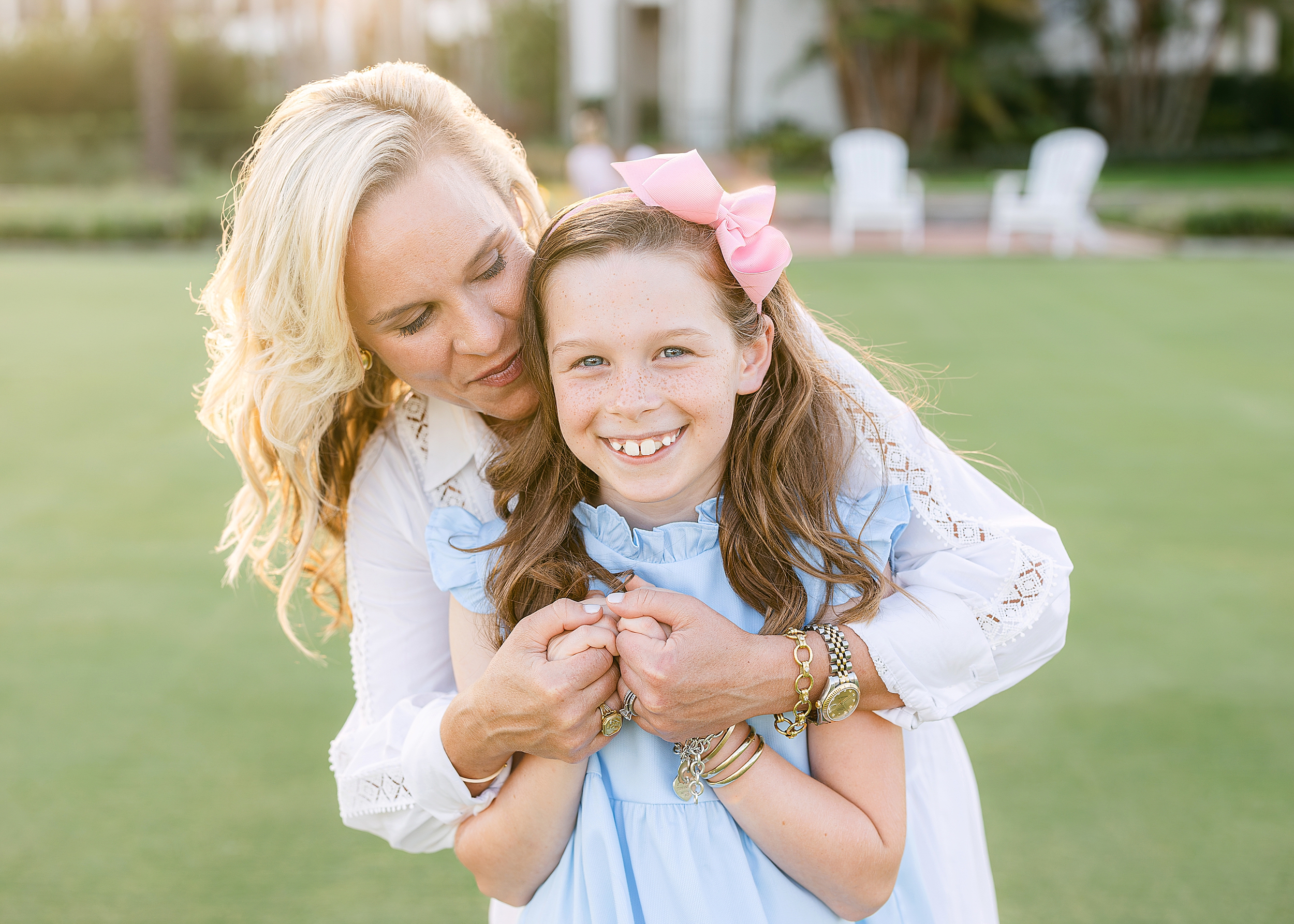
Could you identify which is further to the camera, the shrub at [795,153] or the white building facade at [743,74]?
the white building facade at [743,74]

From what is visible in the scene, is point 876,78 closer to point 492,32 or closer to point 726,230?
point 492,32

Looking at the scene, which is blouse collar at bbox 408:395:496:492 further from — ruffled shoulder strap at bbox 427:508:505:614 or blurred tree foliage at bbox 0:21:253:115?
blurred tree foliage at bbox 0:21:253:115

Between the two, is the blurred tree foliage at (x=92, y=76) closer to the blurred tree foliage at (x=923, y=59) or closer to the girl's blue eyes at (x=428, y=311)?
the blurred tree foliage at (x=923, y=59)

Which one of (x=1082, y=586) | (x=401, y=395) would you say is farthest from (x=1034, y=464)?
(x=401, y=395)

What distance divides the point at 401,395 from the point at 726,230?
0.68 m

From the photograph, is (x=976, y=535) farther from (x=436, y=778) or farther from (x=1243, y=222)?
(x=1243, y=222)

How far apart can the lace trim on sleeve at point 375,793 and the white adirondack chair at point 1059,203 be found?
10.5m

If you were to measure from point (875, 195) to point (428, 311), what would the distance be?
11056 mm

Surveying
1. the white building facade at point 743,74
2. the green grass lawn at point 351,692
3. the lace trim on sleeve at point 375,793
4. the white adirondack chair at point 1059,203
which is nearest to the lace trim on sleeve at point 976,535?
the lace trim on sleeve at point 375,793

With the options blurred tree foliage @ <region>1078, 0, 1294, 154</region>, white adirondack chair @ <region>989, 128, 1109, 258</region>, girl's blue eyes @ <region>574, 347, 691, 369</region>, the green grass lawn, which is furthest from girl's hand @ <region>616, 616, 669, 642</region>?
blurred tree foliage @ <region>1078, 0, 1294, 154</region>

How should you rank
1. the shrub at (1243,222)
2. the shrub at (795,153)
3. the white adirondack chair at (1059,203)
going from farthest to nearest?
the shrub at (795,153), the white adirondack chair at (1059,203), the shrub at (1243,222)

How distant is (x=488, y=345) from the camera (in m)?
1.54

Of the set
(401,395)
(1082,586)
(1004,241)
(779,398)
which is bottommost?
(1004,241)

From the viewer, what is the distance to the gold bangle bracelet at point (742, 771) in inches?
49.9
